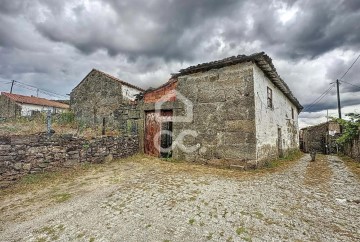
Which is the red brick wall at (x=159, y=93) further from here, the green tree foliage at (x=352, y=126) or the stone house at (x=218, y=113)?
the green tree foliage at (x=352, y=126)

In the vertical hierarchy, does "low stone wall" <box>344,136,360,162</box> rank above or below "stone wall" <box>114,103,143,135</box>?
below

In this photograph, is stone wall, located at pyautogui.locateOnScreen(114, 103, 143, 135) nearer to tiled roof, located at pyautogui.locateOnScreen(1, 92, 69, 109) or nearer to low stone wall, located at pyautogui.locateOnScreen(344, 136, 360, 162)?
low stone wall, located at pyautogui.locateOnScreen(344, 136, 360, 162)

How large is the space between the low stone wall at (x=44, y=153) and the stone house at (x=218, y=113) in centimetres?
274

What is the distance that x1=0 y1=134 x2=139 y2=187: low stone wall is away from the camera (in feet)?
17.8

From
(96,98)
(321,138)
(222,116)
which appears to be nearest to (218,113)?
(222,116)

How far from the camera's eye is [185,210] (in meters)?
3.74

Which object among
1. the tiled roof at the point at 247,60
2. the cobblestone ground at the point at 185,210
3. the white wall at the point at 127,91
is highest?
the white wall at the point at 127,91

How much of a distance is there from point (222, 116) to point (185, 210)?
4.85 metres

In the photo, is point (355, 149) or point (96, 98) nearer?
point (355, 149)

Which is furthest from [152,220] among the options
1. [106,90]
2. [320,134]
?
[320,134]

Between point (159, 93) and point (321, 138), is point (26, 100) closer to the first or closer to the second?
point (159, 93)

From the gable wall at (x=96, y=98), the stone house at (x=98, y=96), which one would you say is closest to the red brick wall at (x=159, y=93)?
the stone house at (x=98, y=96)

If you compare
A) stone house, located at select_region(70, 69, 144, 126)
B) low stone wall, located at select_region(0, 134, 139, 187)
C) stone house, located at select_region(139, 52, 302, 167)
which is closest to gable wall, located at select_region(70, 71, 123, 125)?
stone house, located at select_region(70, 69, 144, 126)

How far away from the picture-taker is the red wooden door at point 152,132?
9.98 m
